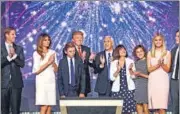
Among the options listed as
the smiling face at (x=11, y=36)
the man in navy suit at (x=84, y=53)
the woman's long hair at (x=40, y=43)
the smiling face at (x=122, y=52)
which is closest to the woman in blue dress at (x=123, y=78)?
the smiling face at (x=122, y=52)

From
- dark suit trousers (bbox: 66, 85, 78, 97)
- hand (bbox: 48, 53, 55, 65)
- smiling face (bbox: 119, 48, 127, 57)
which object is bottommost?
dark suit trousers (bbox: 66, 85, 78, 97)

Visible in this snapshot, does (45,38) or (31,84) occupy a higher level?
(45,38)

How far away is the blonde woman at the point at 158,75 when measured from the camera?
4.88 m

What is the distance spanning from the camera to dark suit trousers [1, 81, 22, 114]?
486 centimetres

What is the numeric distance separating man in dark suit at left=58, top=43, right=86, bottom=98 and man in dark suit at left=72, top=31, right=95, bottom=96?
1.6 inches

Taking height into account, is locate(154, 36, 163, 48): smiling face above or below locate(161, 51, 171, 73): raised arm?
above

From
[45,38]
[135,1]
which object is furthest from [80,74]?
[135,1]

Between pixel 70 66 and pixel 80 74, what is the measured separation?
13 cm

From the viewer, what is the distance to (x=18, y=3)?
16.3 ft

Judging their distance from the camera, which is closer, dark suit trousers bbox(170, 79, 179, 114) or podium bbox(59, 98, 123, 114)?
podium bbox(59, 98, 123, 114)

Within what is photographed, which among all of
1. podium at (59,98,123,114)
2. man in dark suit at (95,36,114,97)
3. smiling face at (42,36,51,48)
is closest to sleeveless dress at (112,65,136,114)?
man in dark suit at (95,36,114,97)

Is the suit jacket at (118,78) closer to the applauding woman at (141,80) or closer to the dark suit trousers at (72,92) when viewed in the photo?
the applauding woman at (141,80)

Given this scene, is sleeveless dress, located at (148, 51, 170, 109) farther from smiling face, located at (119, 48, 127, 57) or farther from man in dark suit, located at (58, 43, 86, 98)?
man in dark suit, located at (58, 43, 86, 98)

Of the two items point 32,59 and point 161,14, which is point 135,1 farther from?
point 32,59
